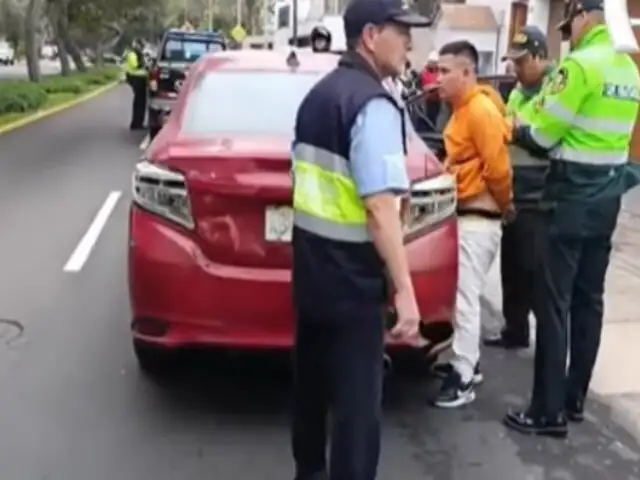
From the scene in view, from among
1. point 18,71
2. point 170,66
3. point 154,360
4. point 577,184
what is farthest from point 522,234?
point 18,71

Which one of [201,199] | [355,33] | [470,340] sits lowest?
[470,340]

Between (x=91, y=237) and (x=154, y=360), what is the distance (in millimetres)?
4777

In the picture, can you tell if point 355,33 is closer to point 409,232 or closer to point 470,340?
point 409,232

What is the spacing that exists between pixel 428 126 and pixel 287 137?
362cm

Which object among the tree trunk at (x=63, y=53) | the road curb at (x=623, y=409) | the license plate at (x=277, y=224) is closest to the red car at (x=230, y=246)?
the license plate at (x=277, y=224)

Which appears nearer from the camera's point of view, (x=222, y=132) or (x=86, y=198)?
A: (x=222, y=132)

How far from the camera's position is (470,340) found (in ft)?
19.4

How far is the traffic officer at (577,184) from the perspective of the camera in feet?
16.8

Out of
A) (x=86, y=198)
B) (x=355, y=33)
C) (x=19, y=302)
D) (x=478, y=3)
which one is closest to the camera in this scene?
(x=355, y=33)

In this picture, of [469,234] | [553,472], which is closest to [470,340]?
[469,234]

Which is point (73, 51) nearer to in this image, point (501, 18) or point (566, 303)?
point (501, 18)

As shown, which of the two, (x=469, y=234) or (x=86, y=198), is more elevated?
(x=469, y=234)

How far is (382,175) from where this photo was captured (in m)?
3.69

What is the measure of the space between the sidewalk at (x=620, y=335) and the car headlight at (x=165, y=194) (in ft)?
7.72
